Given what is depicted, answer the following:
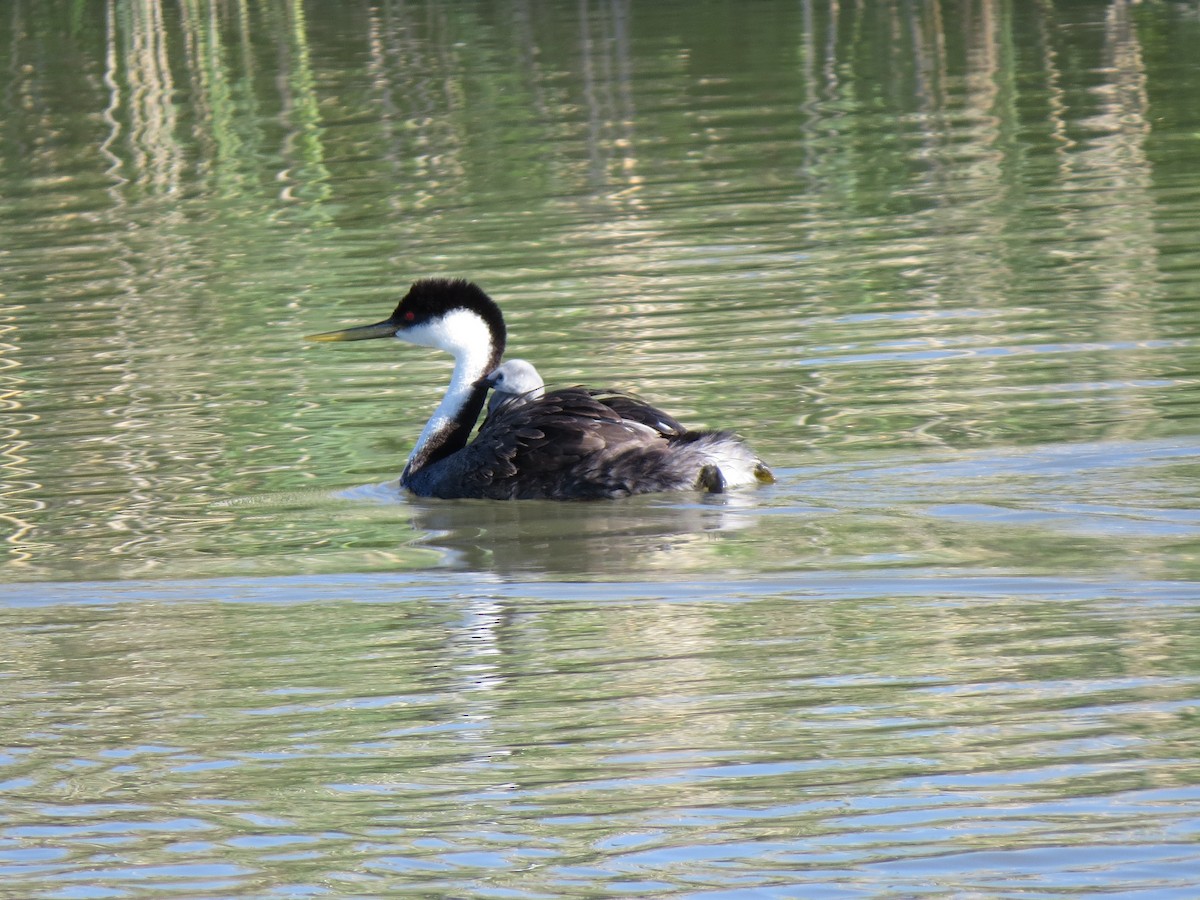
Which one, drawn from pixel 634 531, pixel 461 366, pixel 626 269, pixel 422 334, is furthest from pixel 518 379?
pixel 626 269

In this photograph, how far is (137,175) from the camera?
64.2 ft

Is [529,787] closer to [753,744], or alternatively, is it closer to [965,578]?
[753,744]

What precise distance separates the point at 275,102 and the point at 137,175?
4.99 metres

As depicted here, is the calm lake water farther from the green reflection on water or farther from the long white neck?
the long white neck

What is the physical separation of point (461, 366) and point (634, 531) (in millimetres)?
2236

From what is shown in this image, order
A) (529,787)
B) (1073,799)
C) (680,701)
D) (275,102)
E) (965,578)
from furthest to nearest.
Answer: (275,102) → (965,578) → (680,701) → (529,787) → (1073,799)

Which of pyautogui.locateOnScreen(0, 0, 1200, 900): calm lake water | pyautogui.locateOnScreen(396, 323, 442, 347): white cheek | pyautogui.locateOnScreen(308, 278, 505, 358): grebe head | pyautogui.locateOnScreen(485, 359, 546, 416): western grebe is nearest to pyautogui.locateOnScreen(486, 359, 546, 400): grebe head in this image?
pyautogui.locateOnScreen(485, 359, 546, 416): western grebe

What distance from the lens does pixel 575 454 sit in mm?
8688

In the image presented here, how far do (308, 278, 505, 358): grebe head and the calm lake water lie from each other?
21.5 inches

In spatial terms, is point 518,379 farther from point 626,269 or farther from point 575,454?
point 626,269

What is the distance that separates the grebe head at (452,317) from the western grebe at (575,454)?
487 millimetres

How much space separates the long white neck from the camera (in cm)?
969

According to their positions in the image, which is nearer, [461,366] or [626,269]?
[461,366]

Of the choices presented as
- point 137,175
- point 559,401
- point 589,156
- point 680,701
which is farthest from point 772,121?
point 680,701
